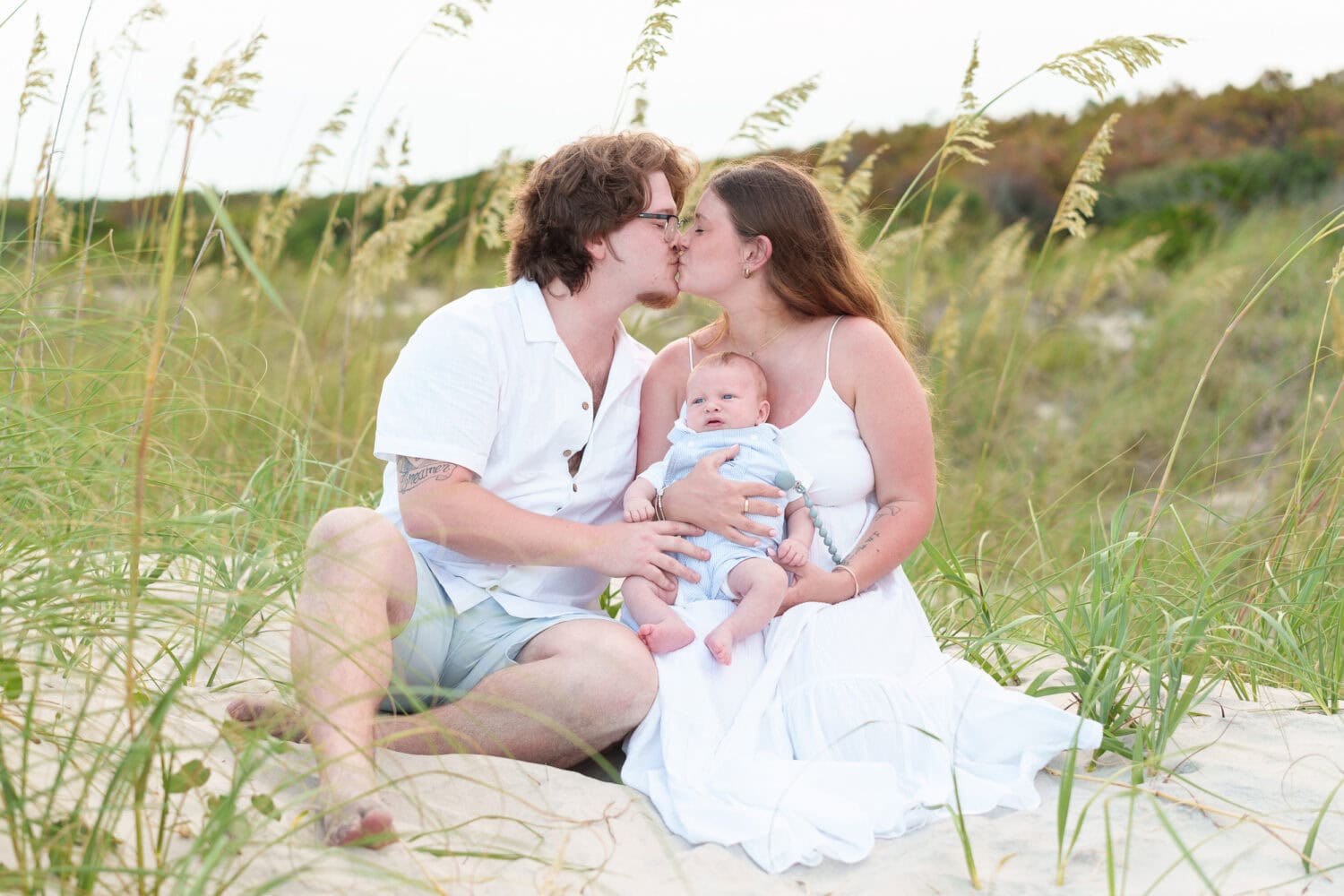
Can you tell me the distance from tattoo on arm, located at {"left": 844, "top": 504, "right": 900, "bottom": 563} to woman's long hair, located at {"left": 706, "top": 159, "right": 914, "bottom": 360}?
1.67 ft

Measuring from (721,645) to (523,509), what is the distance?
0.53m

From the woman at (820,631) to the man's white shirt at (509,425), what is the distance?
0.21 metres

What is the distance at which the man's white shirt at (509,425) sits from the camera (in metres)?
2.54

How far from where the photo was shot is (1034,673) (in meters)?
3.21

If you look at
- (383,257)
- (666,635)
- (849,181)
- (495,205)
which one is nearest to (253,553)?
(666,635)

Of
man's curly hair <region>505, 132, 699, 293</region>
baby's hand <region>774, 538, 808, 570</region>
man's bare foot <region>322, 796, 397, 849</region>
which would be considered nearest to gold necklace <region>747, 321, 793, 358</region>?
man's curly hair <region>505, 132, 699, 293</region>

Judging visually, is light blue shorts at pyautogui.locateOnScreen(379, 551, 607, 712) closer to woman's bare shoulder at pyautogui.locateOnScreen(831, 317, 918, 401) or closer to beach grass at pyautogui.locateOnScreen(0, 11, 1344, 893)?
beach grass at pyautogui.locateOnScreen(0, 11, 1344, 893)

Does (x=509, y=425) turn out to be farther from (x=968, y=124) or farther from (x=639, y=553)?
(x=968, y=124)

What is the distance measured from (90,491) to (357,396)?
238 cm

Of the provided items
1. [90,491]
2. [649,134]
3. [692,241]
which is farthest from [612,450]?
[90,491]

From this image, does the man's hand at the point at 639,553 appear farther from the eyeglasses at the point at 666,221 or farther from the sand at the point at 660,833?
the eyeglasses at the point at 666,221

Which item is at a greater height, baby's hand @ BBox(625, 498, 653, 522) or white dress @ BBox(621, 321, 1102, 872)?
baby's hand @ BBox(625, 498, 653, 522)

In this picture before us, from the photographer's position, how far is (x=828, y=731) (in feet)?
8.09

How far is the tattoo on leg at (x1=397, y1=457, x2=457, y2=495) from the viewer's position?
2521 mm
